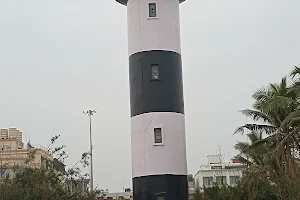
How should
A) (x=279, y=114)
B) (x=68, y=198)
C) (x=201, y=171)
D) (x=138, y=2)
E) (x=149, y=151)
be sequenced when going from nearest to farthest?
(x=68, y=198)
(x=149, y=151)
(x=138, y=2)
(x=279, y=114)
(x=201, y=171)

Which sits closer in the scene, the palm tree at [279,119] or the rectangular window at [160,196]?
the rectangular window at [160,196]

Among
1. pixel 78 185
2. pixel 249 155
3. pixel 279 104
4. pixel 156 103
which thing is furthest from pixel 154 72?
pixel 249 155

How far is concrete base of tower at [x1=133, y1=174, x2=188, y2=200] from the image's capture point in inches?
812

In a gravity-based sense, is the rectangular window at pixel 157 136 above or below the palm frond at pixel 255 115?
below

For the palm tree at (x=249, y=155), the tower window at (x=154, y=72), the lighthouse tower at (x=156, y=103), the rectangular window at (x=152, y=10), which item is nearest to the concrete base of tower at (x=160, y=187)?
the lighthouse tower at (x=156, y=103)

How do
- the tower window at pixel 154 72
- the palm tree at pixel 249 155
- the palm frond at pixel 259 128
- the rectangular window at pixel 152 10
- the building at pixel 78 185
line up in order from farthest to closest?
the palm tree at pixel 249 155 < the palm frond at pixel 259 128 < the building at pixel 78 185 < the rectangular window at pixel 152 10 < the tower window at pixel 154 72

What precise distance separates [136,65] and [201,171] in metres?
45.9

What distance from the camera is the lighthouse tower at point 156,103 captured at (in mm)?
20875

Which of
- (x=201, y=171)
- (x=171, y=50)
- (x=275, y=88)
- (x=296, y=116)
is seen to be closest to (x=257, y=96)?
(x=275, y=88)

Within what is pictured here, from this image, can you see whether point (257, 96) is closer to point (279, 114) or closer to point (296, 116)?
point (279, 114)

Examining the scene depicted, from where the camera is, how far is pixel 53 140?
23.5 metres

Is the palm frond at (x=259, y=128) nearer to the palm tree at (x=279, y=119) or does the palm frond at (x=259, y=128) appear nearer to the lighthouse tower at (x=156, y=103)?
the palm tree at (x=279, y=119)

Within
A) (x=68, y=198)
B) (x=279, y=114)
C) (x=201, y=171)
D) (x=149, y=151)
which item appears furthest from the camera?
(x=201, y=171)

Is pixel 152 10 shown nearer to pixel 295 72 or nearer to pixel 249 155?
pixel 295 72
